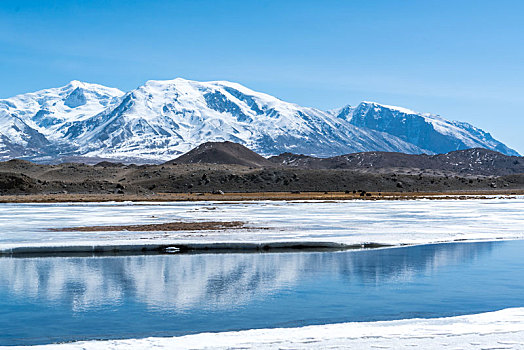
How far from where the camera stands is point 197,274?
20938mm

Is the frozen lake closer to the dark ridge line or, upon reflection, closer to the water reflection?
the dark ridge line

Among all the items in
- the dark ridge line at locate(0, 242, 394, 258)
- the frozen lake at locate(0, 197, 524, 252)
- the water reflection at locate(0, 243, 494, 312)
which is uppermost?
the frozen lake at locate(0, 197, 524, 252)

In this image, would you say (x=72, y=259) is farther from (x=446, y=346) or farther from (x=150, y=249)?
(x=446, y=346)

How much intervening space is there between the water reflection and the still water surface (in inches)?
1.5

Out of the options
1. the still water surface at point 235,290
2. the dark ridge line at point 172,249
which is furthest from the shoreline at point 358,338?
the dark ridge line at point 172,249

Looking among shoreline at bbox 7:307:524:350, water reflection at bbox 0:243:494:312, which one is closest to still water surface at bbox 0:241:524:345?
water reflection at bbox 0:243:494:312

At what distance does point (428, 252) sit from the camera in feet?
87.0

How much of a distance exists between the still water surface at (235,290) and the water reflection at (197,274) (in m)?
0.04

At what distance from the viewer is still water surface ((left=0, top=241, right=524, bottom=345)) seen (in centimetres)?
1463

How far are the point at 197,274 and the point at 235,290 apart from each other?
306 centimetres

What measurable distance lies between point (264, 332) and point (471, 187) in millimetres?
122596

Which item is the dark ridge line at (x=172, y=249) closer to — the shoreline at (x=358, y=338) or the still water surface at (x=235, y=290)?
the still water surface at (x=235, y=290)

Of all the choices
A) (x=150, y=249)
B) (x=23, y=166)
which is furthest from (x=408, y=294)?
(x=23, y=166)

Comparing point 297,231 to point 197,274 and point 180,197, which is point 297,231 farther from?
point 180,197
